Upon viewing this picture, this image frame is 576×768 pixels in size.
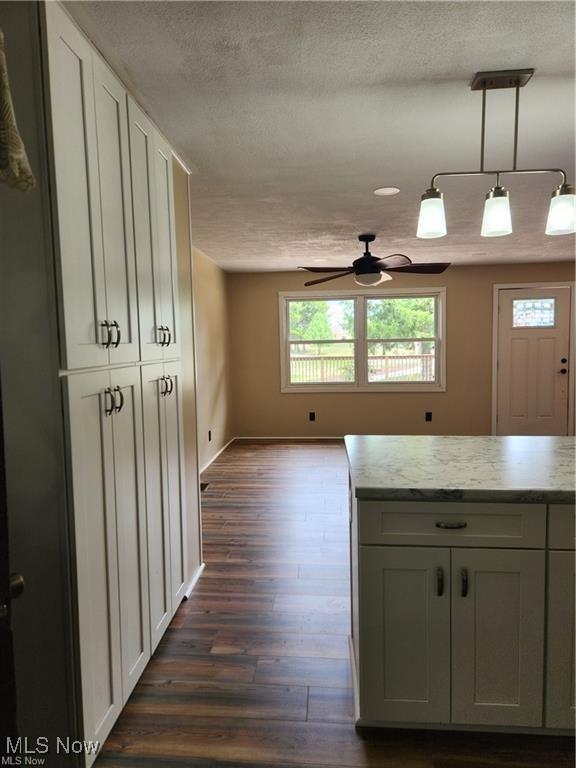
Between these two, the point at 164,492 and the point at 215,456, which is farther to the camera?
the point at 215,456

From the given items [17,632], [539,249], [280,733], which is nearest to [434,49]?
[17,632]

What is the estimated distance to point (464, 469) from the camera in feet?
5.72

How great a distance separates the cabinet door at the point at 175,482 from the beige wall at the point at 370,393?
4.41 metres

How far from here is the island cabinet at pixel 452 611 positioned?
1544 mm

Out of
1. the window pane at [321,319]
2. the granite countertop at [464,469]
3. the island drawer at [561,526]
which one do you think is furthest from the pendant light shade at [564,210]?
the window pane at [321,319]

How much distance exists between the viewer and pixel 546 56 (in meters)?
1.70

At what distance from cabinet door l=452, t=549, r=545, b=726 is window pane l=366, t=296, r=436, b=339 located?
540 centimetres

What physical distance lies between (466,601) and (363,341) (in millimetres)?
5382

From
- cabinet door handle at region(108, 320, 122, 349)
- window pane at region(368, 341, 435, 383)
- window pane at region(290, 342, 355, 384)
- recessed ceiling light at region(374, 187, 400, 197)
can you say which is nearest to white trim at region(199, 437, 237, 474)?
window pane at region(290, 342, 355, 384)

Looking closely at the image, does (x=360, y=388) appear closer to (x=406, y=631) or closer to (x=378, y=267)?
(x=378, y=267)

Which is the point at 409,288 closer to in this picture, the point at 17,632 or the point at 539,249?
the point at 539,249

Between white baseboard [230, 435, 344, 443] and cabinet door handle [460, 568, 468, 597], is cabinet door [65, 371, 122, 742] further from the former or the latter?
white baseboard [230, 435, 344, 443]

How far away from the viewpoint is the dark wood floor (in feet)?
5.26

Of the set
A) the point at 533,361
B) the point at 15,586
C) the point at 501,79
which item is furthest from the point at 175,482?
the point at 533,361
